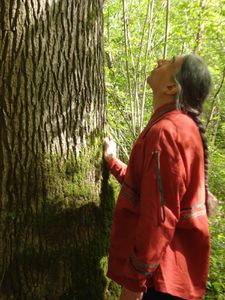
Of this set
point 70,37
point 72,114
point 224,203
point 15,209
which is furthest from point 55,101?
point 224,203

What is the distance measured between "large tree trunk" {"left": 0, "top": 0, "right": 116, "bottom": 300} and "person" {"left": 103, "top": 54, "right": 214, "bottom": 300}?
0.44 meters

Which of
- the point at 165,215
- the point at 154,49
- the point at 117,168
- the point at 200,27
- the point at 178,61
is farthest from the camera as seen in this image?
the point at 154,49

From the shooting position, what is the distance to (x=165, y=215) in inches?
62.3

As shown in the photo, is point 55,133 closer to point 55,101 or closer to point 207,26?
point 55,101

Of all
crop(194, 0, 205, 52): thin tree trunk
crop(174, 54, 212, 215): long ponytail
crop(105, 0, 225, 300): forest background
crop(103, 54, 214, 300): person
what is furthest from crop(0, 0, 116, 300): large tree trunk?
crop(194, 0, 205, 52): thin tree trunk

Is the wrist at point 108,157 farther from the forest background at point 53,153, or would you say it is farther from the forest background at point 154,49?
the forest background at point 154,49

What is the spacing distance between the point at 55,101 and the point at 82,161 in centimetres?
47

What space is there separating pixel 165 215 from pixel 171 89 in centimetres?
77

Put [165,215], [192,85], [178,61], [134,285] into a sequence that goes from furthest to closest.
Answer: [178,61] → [192,85] → [134,285] → [165,215]

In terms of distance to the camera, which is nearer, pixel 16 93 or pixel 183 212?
pixel 183 212

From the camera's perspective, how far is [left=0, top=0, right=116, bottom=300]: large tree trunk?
6.33ft

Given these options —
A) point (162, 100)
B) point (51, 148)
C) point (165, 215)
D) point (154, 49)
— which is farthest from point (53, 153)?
point (154, 49)

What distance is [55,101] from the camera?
205 cm

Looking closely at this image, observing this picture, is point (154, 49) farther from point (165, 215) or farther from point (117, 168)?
point (165, 215)
